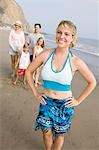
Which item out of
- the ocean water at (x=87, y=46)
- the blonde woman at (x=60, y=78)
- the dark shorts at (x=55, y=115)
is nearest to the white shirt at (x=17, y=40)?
the blonde woman at (x=60, y=78)

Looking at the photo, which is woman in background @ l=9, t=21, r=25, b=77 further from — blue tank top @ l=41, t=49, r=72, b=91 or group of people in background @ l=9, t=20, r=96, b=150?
blue tank top @ l=41, t=49, r=72, b=91

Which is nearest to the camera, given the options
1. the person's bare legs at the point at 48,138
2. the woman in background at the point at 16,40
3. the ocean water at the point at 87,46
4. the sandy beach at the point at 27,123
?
the person's bare legs at the point at 48,138

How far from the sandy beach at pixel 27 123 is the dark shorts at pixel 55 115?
3.15 ft

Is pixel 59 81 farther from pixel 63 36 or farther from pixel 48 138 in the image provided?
pixel 48 138

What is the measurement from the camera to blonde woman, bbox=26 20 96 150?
3600 mm

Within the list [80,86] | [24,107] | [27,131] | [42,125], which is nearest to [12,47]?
[80,86]

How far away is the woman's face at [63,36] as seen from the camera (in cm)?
362

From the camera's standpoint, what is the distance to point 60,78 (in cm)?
358

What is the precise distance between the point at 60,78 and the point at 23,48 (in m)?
4.51

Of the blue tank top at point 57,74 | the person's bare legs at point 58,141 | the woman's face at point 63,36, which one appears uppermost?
the woman's face at point 63,36

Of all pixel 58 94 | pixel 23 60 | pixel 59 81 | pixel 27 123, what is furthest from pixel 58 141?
pixel 23 60

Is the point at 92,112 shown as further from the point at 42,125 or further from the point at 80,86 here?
the point at 42,125

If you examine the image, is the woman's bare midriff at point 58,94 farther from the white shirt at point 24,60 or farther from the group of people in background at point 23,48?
the white shirt at point 24,60

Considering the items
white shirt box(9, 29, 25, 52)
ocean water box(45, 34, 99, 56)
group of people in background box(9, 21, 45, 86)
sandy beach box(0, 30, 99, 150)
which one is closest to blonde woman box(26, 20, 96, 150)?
sandy beach box(0, 30, 99, 150)
